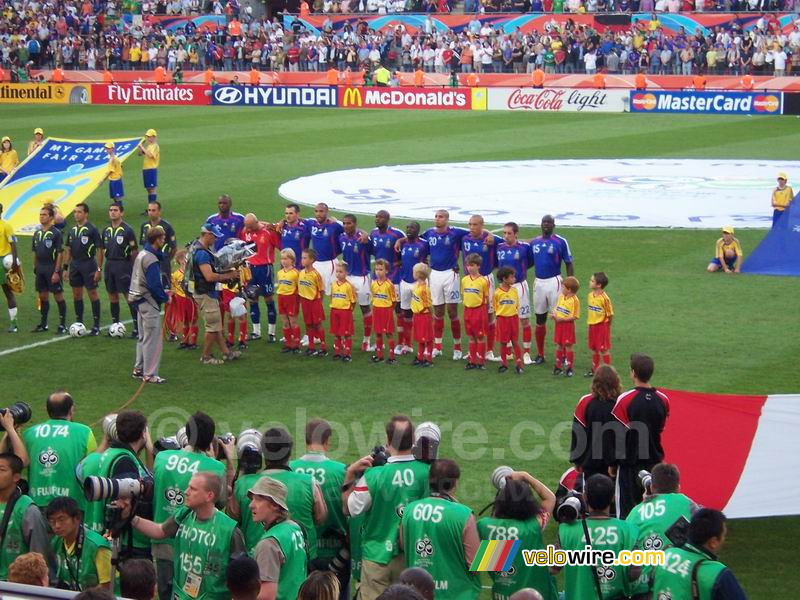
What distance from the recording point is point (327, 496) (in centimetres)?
790

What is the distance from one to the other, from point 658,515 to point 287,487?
7.59ft

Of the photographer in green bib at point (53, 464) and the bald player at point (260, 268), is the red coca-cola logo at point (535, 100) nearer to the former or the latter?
the bald player at point (260, 268)

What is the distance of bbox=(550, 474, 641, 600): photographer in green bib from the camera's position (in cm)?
703

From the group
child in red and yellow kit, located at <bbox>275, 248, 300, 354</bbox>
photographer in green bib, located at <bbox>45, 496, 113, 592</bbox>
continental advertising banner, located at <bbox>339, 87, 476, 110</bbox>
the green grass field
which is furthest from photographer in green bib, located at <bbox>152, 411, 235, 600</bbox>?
continental advertising banner, located at <bbox>339, 87, 476, 110</bbox>

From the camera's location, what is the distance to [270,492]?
6.86m

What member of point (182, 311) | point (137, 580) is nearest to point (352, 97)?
point (182, 311)

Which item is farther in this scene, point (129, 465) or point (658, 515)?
point (129, 465)

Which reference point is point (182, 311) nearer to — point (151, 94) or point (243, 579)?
point (243, 579)

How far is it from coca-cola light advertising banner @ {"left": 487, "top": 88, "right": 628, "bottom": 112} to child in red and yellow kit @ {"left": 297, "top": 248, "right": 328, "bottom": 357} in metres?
32.8

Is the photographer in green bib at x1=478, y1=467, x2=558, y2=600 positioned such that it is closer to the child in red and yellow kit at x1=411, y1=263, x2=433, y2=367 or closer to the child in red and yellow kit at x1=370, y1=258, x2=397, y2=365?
the child in red and yellow kit at x1=411, y1=263, x2=433, y2=367

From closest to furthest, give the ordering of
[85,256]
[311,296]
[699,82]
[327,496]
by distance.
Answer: [327,496] < [311,296] < [85,256] < [699,82]

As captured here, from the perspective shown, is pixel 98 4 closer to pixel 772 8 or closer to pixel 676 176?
pixel 772 8

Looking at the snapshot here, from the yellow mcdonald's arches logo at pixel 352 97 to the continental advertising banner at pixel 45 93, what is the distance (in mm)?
11071

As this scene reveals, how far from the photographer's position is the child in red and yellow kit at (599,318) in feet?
46.7
